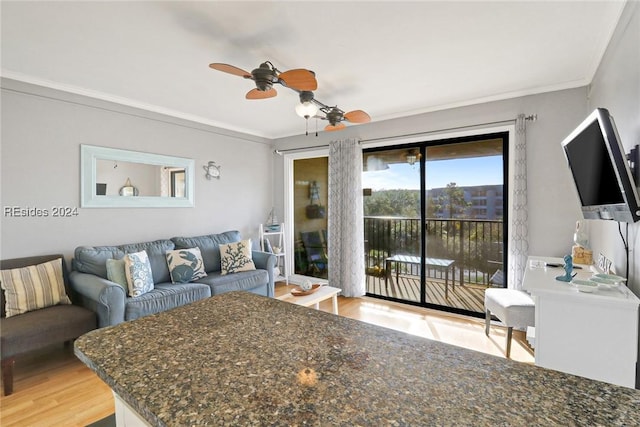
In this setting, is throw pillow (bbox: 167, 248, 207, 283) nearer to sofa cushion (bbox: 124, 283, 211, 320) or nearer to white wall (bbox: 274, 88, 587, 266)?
sofa cushion (bbox: 124, 283, 211, 320)

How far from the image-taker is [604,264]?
234 centimetres

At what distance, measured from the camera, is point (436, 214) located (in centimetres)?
389

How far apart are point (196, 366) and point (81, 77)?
3237mm

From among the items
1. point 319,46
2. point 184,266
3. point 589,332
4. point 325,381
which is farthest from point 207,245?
point 589,332

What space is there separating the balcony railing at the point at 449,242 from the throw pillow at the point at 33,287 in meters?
3.54

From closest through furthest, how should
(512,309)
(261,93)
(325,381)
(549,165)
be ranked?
(325,381) → (261,93) → (512,309) → (549,165)

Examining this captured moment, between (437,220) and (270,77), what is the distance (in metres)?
2.69

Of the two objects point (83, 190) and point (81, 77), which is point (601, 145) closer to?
point (81, 77)

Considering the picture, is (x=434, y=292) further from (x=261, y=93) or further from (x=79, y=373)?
(x=79, y=373)

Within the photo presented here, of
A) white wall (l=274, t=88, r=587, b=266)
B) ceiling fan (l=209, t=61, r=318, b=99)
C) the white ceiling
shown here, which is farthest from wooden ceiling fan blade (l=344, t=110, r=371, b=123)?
white wall (l=274, t=88, r=587, b=266)

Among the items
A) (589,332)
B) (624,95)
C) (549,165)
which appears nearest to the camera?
(589,332)

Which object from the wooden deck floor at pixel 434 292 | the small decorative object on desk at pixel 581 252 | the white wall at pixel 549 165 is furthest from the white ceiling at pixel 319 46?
the wooden deck floor at pixel 434 292

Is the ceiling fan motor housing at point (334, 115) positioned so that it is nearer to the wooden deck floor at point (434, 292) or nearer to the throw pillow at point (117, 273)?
the wooden deck floor at point (434, 292)

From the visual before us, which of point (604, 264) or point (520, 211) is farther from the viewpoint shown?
point (520, 211)
